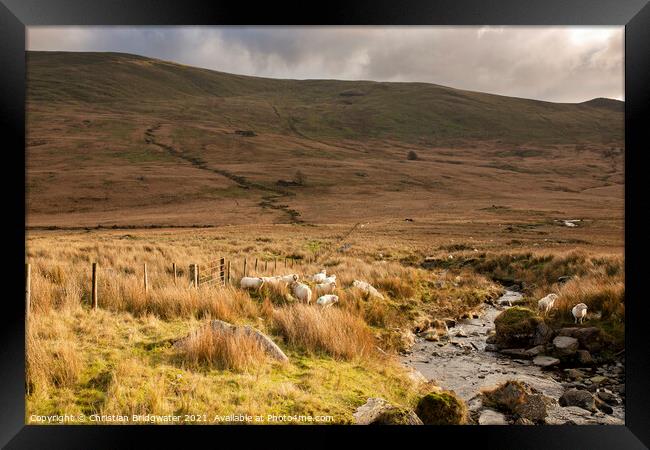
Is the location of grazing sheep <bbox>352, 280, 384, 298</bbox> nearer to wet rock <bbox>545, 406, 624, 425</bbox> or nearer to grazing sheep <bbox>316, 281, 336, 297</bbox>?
grazing sheep <bbox>316, 281, 336, 297</bbox>

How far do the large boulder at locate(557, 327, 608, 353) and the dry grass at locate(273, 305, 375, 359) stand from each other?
338 centimetres

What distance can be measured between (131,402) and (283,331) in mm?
2384

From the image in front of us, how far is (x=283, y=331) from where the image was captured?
5.50 m

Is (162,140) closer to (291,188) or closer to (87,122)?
(87,122)

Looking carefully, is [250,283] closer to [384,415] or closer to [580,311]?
[384,415]

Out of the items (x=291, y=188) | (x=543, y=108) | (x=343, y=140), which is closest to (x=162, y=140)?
(x=291, y=188)

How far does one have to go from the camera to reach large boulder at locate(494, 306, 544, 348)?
650 centimetres

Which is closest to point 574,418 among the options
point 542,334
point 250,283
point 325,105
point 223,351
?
point 542,334

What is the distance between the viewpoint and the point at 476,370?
5.74 meters

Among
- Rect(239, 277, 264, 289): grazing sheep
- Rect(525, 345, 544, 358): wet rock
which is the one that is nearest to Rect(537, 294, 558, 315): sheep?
Rect(525, 345, 544, 358): wet rock

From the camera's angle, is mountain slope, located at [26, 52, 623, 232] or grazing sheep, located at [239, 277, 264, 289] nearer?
grazing sheep, located at [239, 277, 264, 289]

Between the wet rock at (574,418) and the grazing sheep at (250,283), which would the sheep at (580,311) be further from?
the grazing sheep at (250,283)

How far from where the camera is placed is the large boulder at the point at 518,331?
6.50 meters

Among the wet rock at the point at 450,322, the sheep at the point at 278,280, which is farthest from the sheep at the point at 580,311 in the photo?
the sheep at the point at 278,280
